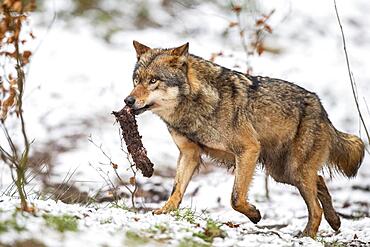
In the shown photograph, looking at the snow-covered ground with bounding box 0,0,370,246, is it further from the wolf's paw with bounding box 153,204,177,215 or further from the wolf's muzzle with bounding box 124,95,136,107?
the wolf's muzzle with bounding box 124,95,136,107

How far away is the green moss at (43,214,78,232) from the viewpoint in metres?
4.88

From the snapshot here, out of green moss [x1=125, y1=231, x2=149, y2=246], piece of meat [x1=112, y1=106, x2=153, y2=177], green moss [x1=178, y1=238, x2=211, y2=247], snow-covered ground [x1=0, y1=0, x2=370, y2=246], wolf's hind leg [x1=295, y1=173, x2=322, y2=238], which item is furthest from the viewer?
wolf's hind leg [x1=295, y1=173, x2=322, y2=238]

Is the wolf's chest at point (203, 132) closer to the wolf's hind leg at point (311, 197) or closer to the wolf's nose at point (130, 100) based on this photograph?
the wolf's nose at point (130, 100)

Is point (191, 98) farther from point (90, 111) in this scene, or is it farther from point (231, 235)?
point (90, 111)

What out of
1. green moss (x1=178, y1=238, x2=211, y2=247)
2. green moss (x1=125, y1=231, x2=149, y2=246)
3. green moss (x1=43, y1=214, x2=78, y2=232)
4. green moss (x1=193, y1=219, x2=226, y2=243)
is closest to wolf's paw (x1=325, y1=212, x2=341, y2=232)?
green moss (x1=193, y1=219, x2=226, y2=243)

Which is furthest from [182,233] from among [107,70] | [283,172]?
[107,70]

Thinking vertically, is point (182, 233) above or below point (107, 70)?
below

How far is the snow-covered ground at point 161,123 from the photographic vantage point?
548 centimetres

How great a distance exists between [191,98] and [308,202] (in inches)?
73.0

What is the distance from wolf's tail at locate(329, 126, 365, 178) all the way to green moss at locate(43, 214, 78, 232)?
12.1 ft

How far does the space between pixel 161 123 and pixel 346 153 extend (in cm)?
684

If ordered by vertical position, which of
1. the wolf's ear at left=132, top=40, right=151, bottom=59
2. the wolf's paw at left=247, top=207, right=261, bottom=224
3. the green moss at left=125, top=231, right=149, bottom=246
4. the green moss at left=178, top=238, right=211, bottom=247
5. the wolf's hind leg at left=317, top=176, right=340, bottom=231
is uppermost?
the wolf's ear at left=132, top=40, right=151, bottom=59

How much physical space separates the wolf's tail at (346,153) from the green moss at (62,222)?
3687 mm

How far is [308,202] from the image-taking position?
7539mm
